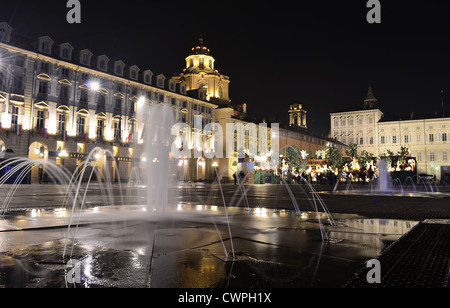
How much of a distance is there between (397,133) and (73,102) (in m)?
80.7

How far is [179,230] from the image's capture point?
6.68 metres

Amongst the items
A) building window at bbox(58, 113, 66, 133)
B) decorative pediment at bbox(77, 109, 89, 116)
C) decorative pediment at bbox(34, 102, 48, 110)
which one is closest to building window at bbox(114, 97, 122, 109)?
decorative pediment at bbox(77, 109, 89, 116)

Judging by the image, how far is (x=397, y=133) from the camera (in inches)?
3492

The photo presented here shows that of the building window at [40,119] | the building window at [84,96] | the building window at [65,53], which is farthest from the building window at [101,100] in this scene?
the building window at [40,119]

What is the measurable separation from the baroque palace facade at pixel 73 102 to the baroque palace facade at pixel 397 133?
56.6 metres

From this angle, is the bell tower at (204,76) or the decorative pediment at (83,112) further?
the bell tower at (204,76)

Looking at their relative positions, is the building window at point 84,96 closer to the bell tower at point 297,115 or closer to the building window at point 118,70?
the building window at point 118,70

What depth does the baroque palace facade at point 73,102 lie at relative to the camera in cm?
3494

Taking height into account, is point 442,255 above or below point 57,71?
below

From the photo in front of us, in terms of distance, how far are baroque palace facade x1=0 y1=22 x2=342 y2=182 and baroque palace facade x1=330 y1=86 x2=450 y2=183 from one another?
56.6m

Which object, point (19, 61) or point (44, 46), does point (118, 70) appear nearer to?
point (44, 46)

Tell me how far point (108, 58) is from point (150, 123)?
37.5 meters
